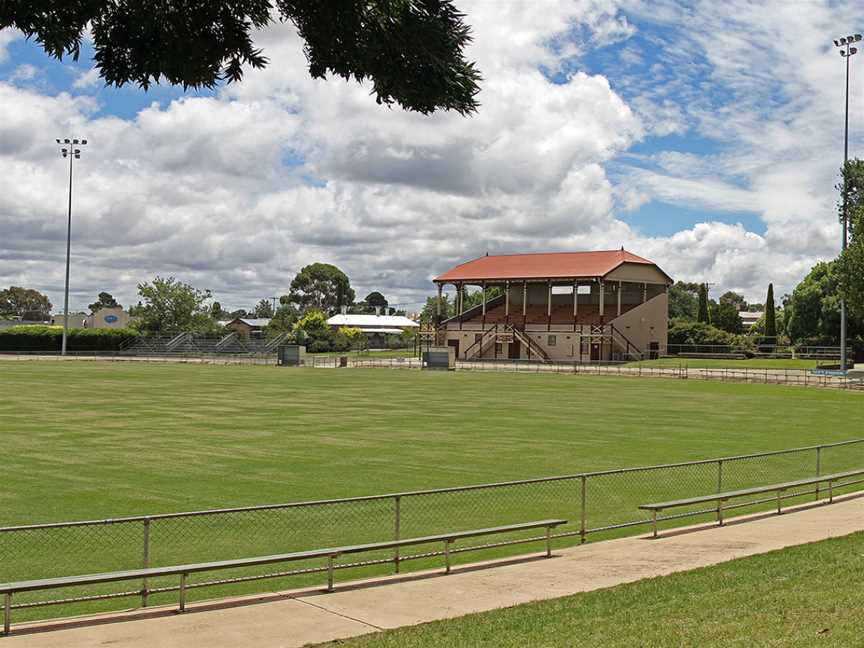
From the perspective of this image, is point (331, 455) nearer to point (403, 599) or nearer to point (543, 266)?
point (403, 599)

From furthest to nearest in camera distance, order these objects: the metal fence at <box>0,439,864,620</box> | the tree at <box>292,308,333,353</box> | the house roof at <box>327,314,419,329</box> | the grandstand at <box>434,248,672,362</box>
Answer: the house roof at <box>327,314,419,329</box> < the tree at <box>292,308,333,353</box> < the grandstand at <box>434,248,672,362</box> < the metal fence at <box>0,439,864,620</box>

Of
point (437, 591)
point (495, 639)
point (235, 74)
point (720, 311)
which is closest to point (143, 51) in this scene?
point (235, 74)

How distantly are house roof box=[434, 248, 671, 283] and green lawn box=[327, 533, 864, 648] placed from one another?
84.3m

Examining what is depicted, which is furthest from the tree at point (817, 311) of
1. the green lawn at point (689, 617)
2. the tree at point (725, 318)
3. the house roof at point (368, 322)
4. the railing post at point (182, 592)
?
the railing post at point (182, 592)

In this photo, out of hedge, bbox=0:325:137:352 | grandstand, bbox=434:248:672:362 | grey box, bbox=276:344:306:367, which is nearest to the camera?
grey box, bbox=276:344:306:367

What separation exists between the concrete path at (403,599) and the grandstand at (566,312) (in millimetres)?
78894

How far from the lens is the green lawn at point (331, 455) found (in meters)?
15.6

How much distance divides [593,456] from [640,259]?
78625mm

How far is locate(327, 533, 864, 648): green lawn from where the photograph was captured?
28.1 ft

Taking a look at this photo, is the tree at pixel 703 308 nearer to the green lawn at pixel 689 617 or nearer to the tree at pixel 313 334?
the tree at pixel 313 334

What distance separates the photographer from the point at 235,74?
5.37 metres

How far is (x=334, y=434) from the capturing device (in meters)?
29.4

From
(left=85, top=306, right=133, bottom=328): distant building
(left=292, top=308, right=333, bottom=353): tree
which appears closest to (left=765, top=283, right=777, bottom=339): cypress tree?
(left=292, top=308, right=333, bottom=353): tree

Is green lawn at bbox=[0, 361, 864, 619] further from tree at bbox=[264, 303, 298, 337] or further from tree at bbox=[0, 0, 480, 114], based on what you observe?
tree at bbox=[264, 303, 298, 337]
